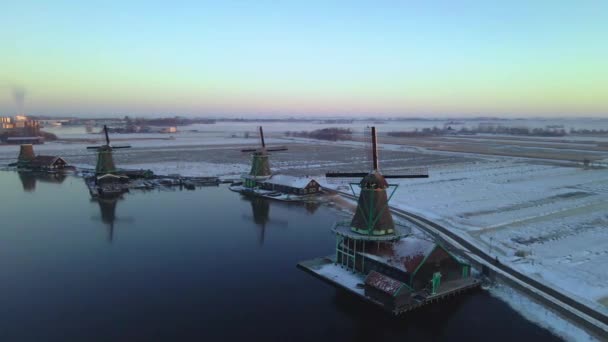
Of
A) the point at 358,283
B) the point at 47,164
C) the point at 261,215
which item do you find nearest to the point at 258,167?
the point at 261,215

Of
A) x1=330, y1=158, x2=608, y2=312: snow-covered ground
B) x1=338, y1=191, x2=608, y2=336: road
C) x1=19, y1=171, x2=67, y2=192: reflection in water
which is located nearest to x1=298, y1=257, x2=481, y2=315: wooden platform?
x1=338, y1=191, x2=608, y2=336: road

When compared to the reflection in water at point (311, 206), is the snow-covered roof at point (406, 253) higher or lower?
higher

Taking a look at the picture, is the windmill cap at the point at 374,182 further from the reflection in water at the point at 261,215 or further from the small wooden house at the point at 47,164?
the small wooden house at the point at 47,164

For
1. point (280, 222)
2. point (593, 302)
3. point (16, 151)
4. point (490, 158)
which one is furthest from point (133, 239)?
point (16, 151)

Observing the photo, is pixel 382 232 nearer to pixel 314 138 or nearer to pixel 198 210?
pixel 198 210

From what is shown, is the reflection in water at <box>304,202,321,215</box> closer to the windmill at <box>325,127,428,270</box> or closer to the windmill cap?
the windmill at <box>325,127,428,270</box>

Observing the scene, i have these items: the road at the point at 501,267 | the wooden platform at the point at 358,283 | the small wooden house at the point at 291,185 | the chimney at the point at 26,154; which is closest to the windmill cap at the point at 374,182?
the wooden platform at the point at 358,283
